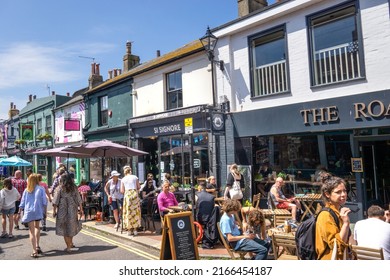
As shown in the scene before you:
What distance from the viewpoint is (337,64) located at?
740 cm

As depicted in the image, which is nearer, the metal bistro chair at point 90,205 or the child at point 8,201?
the child at point 8,201

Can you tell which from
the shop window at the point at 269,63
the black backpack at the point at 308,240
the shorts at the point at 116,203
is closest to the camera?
the black backpack at the point at 308,240

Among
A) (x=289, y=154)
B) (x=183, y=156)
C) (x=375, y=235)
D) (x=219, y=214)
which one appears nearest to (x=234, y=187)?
(x=219, y=214)

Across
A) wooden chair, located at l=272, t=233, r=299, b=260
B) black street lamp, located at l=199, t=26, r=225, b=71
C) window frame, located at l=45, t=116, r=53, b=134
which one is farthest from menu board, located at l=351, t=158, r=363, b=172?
window frame, located at l=45, t=116, r=53, b=134

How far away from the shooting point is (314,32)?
306 inches

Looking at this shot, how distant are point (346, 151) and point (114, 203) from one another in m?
5.71

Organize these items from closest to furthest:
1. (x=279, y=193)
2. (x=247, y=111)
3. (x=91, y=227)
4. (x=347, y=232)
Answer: (x=347, y=232)
(x=279, y=193)
(x=91, y=227)
(x=247, y=111)

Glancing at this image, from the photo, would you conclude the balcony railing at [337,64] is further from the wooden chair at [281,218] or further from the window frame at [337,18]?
the wooden chair at [281,218]

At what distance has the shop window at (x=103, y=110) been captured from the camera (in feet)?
50.0

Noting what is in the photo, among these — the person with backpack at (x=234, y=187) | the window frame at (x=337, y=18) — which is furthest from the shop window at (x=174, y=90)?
the window frame at (x=337, y=18)

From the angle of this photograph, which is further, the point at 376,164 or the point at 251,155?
the point at 251,155

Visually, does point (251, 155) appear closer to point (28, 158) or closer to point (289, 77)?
point (289, 77)

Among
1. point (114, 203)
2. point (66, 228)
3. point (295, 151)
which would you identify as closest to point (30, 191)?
point (66, 228)

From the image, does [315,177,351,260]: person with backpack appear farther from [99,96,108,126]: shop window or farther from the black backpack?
[99,96,108,126]: shop window
